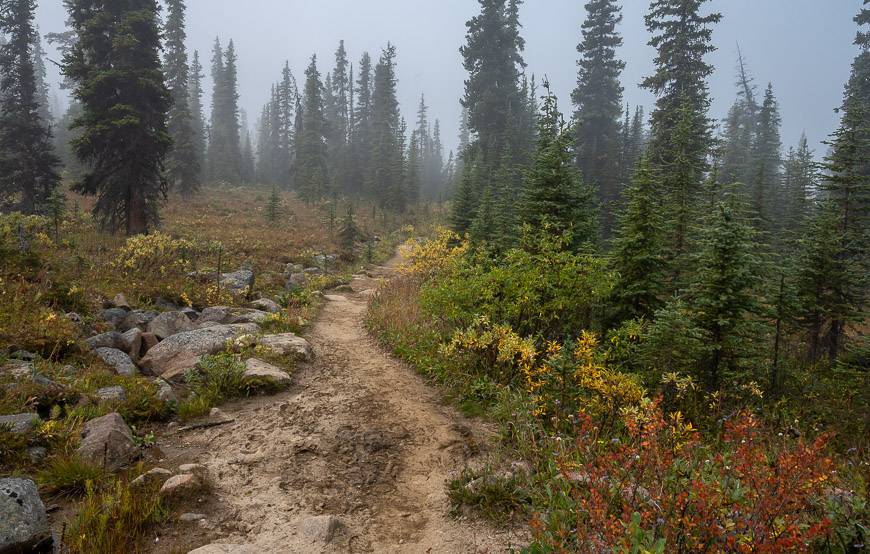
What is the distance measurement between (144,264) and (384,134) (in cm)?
4338

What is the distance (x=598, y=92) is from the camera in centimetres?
4094

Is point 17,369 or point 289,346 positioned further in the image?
point 289,346

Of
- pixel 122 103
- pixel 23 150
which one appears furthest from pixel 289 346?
pixel 23 150

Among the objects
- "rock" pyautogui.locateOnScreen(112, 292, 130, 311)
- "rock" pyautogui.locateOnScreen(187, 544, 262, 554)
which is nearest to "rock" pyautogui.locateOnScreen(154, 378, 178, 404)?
Result: "rock" pyautogui.locateOnScreen(187, 544, 262, 554)

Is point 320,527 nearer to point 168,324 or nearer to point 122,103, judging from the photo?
point 168,324

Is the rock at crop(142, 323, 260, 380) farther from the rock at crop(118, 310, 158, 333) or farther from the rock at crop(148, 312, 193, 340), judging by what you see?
the rock at crop(118, 310, 158, 333)

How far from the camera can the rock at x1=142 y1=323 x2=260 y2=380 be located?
27.6 ft

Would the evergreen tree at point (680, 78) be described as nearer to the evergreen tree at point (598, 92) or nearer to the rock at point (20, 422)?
the evergreen tree at point (598, 92)

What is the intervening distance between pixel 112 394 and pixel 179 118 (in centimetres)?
3928

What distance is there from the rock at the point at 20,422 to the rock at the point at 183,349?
262cm

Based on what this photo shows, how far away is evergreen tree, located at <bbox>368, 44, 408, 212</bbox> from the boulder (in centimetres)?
3846

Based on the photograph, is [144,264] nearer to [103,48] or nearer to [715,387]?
[103,48]

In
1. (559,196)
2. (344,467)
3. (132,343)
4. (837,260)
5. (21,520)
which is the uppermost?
(559,196)

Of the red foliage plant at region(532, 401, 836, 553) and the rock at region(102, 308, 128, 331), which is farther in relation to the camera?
the rock at region(102, 308, 128, 331)
